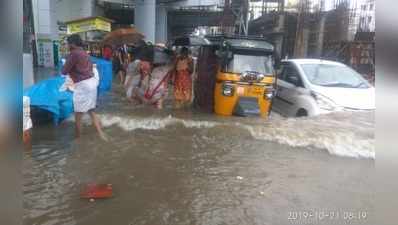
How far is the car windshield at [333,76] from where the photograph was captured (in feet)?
29.0

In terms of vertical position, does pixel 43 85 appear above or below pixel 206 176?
above

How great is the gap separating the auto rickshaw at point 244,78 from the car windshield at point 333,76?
0.88 metres

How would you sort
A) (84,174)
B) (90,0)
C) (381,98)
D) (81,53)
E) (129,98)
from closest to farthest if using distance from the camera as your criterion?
1. (381,98)
2. (84,174)
3. (81,53)
4. (129,98)
5. (90,0)

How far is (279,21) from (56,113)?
22590mm

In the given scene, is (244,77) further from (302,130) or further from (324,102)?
(302,130)

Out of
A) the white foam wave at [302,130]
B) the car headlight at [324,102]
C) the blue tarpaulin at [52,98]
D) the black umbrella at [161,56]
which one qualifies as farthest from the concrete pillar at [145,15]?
the car headlight at [324,102]

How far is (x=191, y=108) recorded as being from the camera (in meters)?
10.4

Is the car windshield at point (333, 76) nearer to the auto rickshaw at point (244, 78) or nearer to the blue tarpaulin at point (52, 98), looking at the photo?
the auto rickshaw at point (244, 78)

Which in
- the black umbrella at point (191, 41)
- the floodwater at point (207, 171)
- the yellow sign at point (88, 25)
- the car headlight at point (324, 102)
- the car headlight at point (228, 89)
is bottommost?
the floodwater at point (207, 171)

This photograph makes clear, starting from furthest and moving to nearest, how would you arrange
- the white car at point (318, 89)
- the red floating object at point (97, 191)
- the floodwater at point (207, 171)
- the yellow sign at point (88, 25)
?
the yellow sign at point (88, 25) → the white car at point (318, 89) → the red floating object at point (97, 191) → the floodwater at point (207, 171)

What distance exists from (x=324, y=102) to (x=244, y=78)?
5.63ft

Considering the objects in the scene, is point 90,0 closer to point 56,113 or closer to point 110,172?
point 56,113

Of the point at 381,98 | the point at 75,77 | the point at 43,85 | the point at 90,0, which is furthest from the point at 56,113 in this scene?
the point at 90,0

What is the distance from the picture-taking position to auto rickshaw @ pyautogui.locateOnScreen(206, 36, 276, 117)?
885 centimetres
